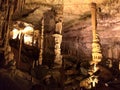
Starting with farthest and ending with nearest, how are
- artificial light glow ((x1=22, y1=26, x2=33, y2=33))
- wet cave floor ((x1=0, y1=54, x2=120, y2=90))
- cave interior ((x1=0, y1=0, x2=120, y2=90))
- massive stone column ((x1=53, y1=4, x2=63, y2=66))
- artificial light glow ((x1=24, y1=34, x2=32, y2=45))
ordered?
artificial light glow ((x1=24, y1=34, x2=32, y2=45)), artificial light glow ((x1=22, y1=26, x2=33, y2=33)), massive stone column ((x1=53, y1=4, x2=63, y2=66)), cave interior ((x1=0, y1=0, x2=120, y2=90)), wet cave floor ((x1=0, y1=54, x2=120, y2=90))

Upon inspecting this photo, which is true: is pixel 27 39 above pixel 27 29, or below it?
below

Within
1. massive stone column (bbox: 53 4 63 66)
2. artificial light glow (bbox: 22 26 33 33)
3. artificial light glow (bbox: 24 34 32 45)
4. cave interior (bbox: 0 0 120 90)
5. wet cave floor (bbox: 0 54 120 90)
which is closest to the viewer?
wet cave floor (bbox: 0 54 120 90)

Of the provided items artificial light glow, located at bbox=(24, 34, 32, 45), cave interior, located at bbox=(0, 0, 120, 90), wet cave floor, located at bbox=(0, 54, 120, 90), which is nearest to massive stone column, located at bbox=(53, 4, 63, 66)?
cave interior, located at bbox=(0, 0, 120, 90)

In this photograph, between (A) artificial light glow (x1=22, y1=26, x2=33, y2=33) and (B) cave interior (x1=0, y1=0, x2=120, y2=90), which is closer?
(B) cave interior (x1=0, y1=0, x2=120, y2=90)

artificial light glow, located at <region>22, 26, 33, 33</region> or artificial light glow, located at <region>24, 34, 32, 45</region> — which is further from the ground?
artificial light glow, located at <region>22, 26, 33, 33</region>

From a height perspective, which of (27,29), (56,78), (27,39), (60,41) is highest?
(27,29)

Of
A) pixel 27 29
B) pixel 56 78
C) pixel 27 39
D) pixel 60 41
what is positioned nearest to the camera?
pixel 56 78

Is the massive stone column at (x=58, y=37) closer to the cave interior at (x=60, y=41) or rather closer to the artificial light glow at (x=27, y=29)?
the cave interior at (x=60, y=41)

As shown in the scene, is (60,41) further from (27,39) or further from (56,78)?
(27,39)

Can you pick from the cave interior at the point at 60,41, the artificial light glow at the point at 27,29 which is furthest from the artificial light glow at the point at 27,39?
the artificial light glow at the point at 27,29

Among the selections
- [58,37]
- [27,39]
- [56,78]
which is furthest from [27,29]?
[56,78]

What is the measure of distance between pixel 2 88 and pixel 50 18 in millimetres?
7729

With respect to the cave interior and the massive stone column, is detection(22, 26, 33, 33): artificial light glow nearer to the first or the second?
the cave interior

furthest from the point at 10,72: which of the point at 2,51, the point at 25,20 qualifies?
the point at 25,20
